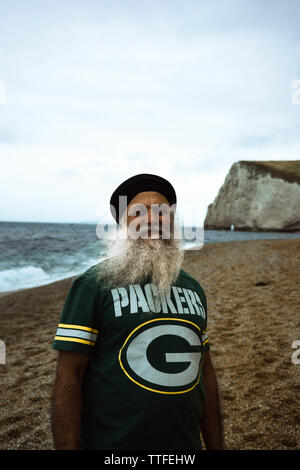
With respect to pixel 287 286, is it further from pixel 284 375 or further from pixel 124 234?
pixel 124 234

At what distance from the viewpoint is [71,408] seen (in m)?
1.14

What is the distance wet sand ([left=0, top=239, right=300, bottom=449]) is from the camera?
2.62 meters

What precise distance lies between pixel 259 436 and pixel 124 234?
2.23 m

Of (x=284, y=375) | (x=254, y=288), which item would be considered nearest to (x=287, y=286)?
(x=254, y=288)

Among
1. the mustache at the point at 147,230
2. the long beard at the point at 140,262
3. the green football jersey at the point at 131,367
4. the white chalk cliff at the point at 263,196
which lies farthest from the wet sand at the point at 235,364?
the white chalk cliff at the point at 263,196

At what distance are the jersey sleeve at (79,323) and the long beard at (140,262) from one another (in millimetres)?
107

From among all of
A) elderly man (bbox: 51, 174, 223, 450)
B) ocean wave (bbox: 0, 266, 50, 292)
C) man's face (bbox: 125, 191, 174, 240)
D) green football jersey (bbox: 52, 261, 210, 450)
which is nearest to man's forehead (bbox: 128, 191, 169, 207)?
man's face (bbox: 125, 191, 174, 240)

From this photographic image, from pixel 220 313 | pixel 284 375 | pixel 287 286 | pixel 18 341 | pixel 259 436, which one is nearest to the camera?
pixel 259 436

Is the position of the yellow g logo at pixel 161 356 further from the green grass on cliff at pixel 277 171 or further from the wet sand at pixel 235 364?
the green grass on cliff at pixel 277 171

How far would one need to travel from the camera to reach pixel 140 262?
1.52 m

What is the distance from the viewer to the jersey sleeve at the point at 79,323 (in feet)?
3.75

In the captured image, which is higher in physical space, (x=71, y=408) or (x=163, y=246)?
(x=163, y=246)

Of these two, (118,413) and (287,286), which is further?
(287,286)
